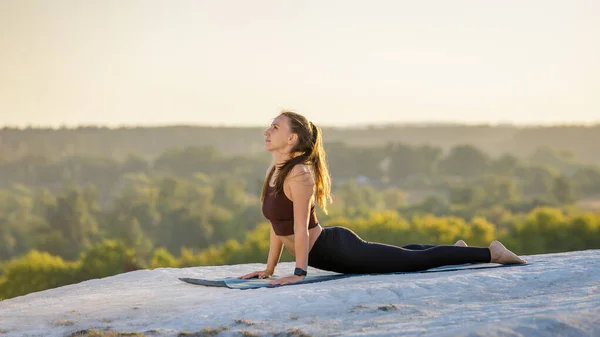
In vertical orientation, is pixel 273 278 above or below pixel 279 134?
below

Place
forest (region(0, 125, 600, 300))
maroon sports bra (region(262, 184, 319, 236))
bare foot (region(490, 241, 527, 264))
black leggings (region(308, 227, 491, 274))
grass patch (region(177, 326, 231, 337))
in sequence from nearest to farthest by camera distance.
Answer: grass patch (region(177, 326, 231, 337)) → maroon sports bra (region(262, 184, 319, 236)) → black leggings (region(308, 227, 491, 274)) → bare foot (region(490, 241, 527, 264)) → forest (region(0, 125, 600, 300))

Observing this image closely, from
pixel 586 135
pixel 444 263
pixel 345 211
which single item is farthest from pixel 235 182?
pixel 444 263

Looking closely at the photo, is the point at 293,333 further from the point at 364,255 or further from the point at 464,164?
the point at 464,164

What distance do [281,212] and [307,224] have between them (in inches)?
11.2

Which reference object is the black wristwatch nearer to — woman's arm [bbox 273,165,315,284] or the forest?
woman's arm [bbox 273,165,315,284]

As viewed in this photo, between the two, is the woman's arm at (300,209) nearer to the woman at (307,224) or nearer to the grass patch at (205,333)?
the woman at (307,224)

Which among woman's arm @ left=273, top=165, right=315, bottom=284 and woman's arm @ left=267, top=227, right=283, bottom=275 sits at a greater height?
woman's arm @ left=273, top=165, right=315, bottom=284

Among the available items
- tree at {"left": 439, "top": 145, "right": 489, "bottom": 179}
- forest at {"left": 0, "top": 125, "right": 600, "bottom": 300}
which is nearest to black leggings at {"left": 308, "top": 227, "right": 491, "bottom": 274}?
forest at {"left": 0, "top": 125, "right": 600, "bottom": 300}

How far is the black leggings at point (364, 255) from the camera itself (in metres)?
6.67

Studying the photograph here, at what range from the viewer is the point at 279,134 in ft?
21.4

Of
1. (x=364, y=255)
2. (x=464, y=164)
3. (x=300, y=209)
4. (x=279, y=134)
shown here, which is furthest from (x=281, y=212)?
(x=464, y=164)

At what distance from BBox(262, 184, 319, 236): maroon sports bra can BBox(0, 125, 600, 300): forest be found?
17.8 m

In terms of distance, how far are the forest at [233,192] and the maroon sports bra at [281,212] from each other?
17822mm

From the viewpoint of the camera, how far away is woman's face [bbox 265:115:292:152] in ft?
21.4
